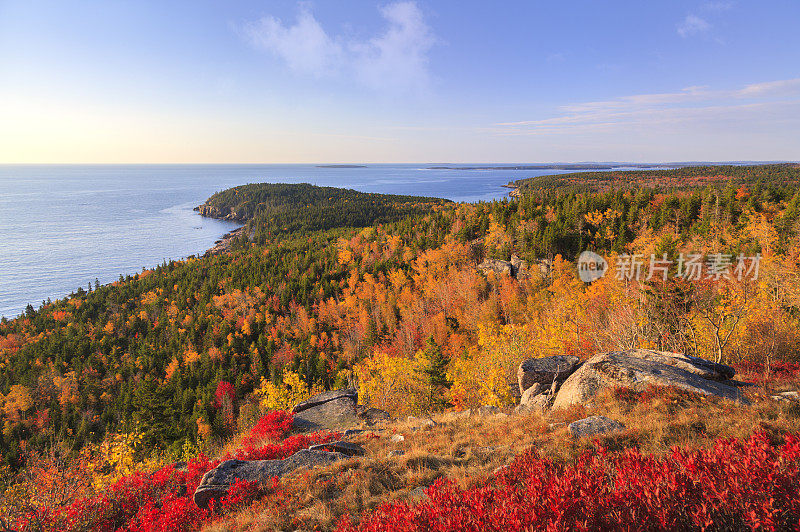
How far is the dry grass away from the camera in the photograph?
8.87 meters

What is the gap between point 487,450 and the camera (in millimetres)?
11469

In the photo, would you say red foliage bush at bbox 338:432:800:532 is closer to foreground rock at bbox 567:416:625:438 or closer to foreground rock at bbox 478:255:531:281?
foreground rock at bbox 567:416:625:438

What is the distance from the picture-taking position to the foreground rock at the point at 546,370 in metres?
20.3

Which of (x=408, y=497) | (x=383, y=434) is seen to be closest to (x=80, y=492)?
(x=383, y=434)

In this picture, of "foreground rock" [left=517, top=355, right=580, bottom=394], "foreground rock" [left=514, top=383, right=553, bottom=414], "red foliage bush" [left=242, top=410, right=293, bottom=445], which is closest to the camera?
"foreground rock" [left=514, top=383, right=553, bottom=414]

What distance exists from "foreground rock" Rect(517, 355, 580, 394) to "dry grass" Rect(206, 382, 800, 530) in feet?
22.4

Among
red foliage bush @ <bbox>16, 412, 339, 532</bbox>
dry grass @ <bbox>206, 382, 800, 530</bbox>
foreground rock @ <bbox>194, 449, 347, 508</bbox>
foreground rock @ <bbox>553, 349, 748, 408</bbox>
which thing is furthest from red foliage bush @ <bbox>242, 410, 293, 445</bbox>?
foreground rock @ <bbox>553, 349, 748, 408</bbox>

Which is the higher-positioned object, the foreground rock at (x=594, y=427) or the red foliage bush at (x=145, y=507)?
the foreground rock at (x=594, y=427)

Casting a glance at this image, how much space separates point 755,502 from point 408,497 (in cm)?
697

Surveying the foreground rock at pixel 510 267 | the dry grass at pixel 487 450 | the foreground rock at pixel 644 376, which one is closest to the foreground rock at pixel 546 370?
the foreground rock at pixel 644 376

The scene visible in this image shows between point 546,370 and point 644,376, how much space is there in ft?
22.5

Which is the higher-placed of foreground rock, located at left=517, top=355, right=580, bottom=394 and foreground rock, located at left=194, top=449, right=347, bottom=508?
foreground rock, located at left=194, top=449, right=347, bottom=508

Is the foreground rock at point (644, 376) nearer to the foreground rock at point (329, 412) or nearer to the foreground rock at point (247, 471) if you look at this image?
the foreground rock at point (247, 471)

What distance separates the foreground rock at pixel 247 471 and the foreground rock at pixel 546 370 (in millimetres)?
13245
